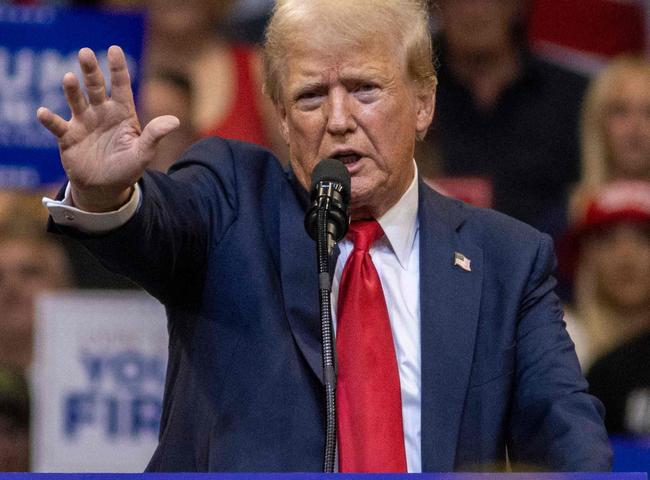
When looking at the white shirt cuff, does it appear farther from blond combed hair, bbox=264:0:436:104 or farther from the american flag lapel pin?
the american flag lapel pin

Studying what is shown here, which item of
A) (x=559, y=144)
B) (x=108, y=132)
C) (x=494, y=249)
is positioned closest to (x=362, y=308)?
(x=494, y=249)

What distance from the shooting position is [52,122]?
2098mm

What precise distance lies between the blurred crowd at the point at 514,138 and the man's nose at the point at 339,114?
200cm

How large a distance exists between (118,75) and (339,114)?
0.50 meters

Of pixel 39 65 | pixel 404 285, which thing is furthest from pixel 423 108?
pixel 39 65

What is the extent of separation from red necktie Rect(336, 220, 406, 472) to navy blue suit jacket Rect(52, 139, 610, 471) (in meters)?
0.05

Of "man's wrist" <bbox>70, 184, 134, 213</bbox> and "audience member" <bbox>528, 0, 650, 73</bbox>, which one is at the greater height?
"audience member" <bbox>528, 0, 650, 73</bbox>

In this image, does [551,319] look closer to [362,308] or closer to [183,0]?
[362,308]

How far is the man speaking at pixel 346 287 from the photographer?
2320 millimetres

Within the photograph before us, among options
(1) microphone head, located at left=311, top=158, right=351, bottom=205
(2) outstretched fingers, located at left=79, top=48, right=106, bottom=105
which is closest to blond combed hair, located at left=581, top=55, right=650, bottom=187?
(1) microphone head, located at left=311, top=158, right=351, bottom=205

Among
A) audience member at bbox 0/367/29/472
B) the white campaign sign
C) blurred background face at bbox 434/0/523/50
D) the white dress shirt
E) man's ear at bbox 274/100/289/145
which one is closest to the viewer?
the white dress shirt

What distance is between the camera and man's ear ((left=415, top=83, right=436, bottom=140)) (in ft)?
9.07

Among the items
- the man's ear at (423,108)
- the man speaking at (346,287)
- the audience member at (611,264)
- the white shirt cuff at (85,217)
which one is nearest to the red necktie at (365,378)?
the man speaking at (346,287)

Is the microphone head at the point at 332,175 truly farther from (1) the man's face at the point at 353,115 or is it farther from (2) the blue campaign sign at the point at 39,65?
(2) the blue campaign sign at the point at 39,65
